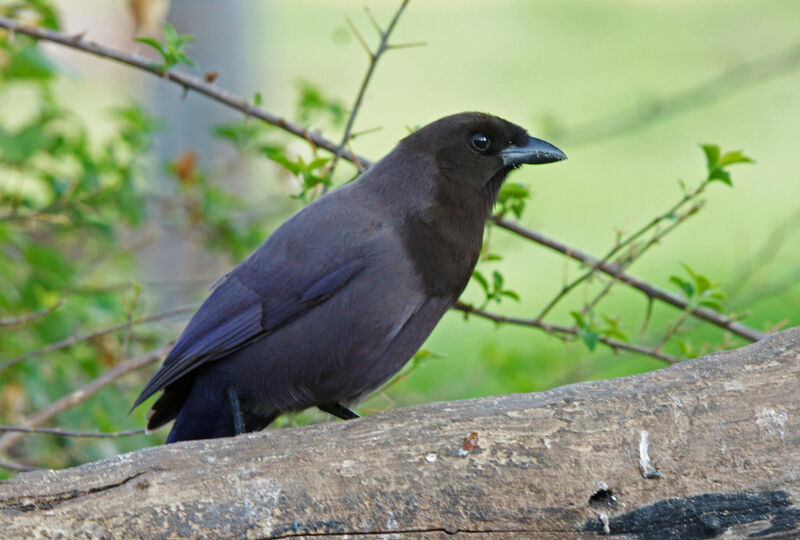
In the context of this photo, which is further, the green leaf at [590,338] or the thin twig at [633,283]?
the thin twig at [633,283]

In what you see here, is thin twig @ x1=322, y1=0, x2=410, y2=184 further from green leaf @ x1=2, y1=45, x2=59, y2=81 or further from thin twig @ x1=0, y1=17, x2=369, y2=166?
green leaf @ x1=2, y1=45, x2=59, y2=81

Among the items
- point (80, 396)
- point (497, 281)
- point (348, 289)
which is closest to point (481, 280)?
point (497, 281)

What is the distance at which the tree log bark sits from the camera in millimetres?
2463

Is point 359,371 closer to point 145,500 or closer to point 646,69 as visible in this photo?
point 145,500

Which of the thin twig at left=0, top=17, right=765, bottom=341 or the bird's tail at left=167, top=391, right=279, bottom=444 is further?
the thin twig at left=0, top=17, right=765, bottom=341

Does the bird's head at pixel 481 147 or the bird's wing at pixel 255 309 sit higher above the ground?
the bird's head at pixel 481 147

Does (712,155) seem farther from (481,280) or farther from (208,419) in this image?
(208,419)

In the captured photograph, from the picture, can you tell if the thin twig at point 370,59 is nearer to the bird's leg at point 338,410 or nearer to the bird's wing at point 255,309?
the bird's wing at point 255,309

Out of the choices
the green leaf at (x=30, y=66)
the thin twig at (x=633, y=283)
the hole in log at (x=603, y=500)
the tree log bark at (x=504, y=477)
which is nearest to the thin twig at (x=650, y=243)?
the thin twig at (x=633, y=283)

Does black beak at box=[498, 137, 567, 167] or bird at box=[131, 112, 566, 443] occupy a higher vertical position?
black beak at box=[498, 137, 567, 167]

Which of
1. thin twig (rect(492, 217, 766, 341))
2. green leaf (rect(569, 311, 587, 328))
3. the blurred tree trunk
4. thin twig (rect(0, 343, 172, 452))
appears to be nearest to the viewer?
green leaf (rect(569, 311, 587, 328))

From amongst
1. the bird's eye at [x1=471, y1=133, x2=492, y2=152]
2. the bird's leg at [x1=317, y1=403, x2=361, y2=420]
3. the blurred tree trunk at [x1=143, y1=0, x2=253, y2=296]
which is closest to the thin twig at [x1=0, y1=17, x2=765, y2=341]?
the bird's eye at [x1=471, y1=133, x2=492, y2=152]

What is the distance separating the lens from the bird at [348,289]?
3.09m

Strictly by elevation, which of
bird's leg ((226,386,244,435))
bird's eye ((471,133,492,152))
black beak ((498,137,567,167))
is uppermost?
bird's eye ((471,133,492,152))
